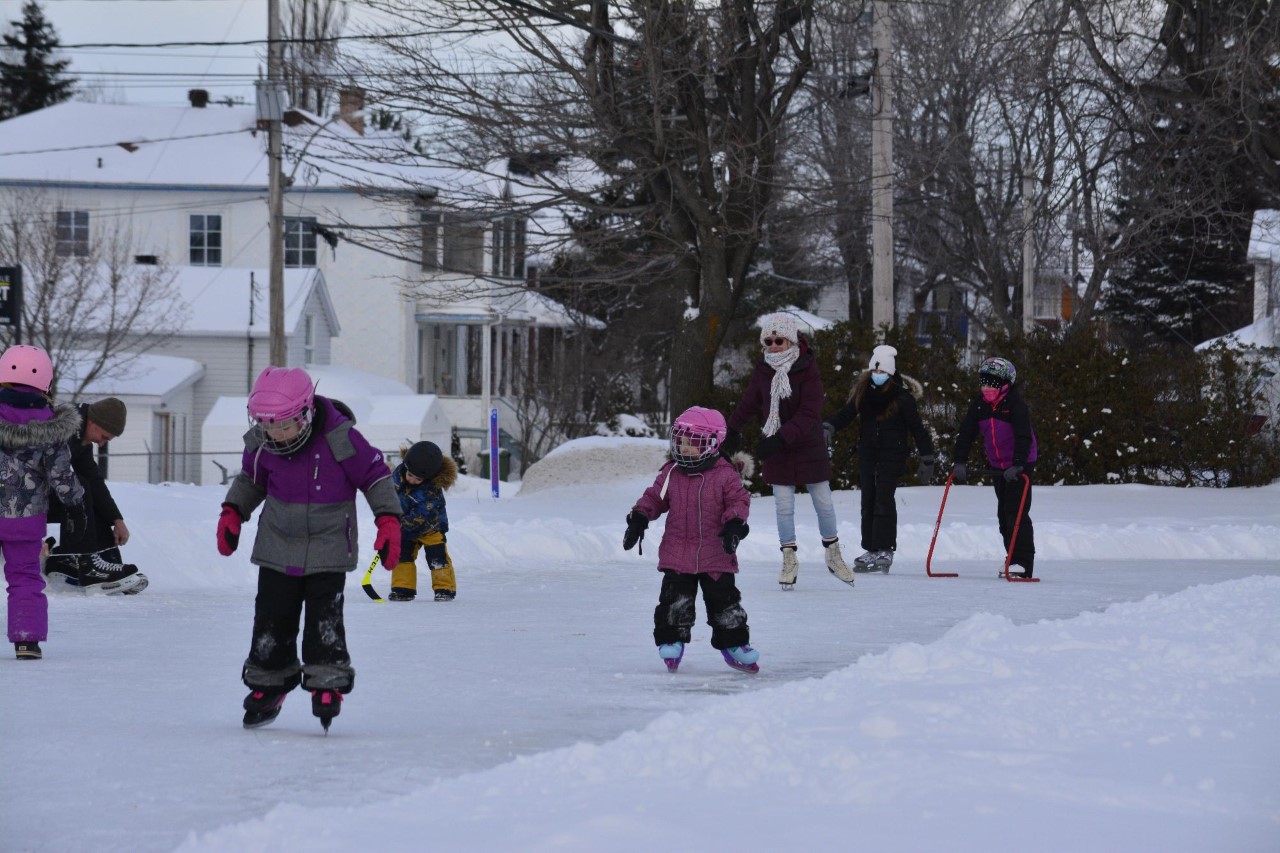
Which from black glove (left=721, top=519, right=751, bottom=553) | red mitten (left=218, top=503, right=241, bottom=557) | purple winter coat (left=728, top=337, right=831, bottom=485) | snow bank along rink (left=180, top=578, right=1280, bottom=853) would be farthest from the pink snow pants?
purple winter coat (left=728, top=337, right=831, bottom=485)

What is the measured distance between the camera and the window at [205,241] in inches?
1673

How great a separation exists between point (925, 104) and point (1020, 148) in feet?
7.95

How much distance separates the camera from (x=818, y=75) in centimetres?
2058

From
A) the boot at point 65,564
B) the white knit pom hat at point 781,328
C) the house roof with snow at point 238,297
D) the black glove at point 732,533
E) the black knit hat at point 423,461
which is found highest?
the house roof with snow at point 238,297

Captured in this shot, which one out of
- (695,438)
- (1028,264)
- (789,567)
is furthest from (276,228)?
(695,438)

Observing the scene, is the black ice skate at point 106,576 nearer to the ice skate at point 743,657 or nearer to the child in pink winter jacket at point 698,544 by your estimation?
the child in pink winter jacket at point 698,544

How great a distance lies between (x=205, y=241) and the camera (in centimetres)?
4256

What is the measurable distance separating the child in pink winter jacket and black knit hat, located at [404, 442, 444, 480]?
3053mm

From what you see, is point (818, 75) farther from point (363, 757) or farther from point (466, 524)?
point (363, 757)

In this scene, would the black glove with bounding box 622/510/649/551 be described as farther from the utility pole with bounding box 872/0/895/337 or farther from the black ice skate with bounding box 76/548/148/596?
the utility pole with bounding box 872/0/895/337

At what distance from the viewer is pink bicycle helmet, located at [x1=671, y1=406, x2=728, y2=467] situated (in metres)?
7.72

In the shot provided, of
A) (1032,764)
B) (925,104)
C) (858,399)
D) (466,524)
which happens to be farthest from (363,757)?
(925,104)

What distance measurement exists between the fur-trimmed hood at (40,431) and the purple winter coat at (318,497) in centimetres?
213

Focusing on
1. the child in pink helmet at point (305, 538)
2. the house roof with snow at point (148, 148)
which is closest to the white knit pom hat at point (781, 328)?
the child in pink helmet at point (305, 538)
